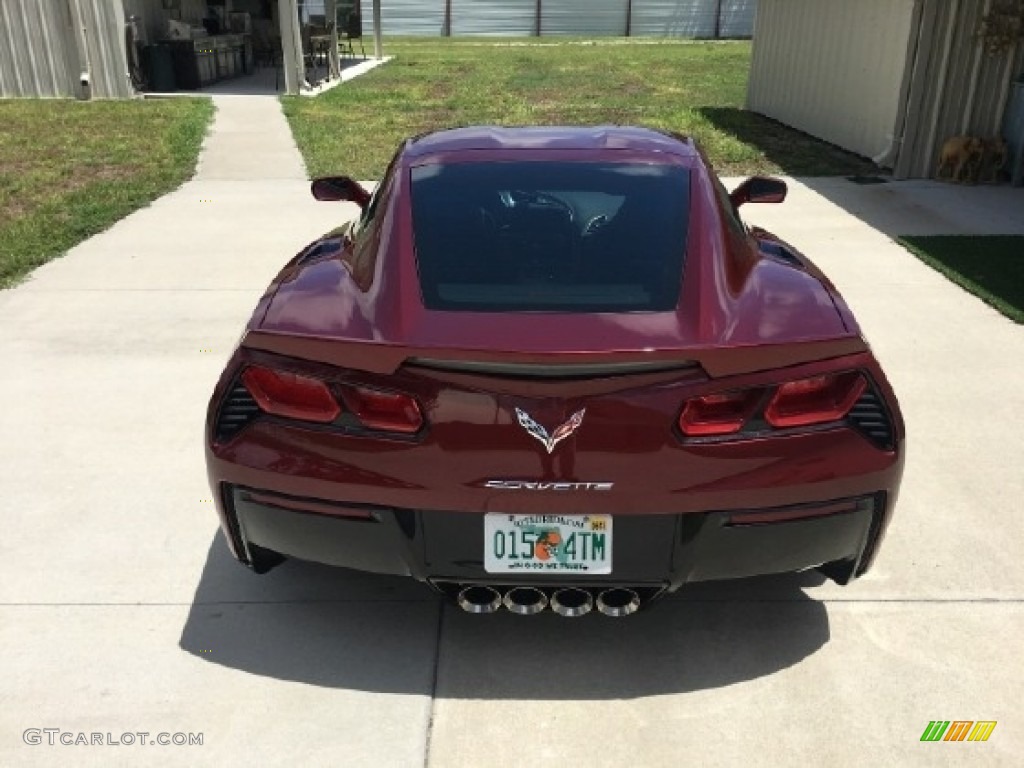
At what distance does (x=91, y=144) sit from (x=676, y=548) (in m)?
11.5

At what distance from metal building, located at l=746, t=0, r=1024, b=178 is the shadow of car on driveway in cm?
843

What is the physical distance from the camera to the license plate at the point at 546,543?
2.34 metres

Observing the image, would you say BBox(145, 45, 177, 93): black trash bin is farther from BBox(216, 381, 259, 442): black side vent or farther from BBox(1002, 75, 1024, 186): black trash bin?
BBox(216, 381, 259, 442): black side vent

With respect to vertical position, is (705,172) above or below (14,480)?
above

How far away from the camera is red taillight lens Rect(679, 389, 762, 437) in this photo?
91.0 inches

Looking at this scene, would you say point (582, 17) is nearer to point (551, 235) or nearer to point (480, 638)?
point (551, 235)

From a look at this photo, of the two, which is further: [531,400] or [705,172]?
[705,172]

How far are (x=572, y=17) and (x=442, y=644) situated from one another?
38.8 meters

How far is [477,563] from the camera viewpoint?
2412mm

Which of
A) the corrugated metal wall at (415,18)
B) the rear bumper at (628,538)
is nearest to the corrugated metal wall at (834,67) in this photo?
the rear bumper at (628,538)

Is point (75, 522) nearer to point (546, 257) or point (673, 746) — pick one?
point (546, 257)

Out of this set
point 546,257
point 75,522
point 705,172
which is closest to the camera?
point 546,257

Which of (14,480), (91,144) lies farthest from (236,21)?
(14,480)

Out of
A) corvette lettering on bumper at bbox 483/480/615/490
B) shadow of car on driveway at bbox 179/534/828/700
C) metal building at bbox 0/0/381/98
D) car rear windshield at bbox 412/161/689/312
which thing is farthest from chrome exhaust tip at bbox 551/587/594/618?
metal building at bbox 0/0/381/98
